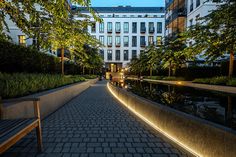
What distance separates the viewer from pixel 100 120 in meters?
6.33

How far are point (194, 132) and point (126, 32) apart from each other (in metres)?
65.3

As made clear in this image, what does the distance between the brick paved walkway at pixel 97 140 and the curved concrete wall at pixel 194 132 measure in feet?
0.82

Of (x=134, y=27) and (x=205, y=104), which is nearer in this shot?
(x=205, y=104)

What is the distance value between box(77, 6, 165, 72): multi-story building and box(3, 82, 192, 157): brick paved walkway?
60.0m

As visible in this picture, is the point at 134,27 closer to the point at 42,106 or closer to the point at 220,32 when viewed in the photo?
the point at 220,32

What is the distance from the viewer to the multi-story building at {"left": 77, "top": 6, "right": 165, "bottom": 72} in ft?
216

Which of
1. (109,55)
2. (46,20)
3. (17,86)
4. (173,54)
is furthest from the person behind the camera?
(109,55)

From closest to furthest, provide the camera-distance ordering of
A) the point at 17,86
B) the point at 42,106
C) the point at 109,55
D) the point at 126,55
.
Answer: the point at 17,86
the point at 42,106
the point at 109,55
the point at 126,55

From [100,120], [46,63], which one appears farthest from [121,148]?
[46,63]

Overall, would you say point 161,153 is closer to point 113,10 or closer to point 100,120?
point 100,120

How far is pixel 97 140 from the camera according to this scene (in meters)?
4.43

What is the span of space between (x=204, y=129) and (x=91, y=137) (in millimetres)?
2558

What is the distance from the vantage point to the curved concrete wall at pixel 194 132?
2.85m

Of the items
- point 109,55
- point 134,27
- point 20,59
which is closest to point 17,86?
point 20,59
